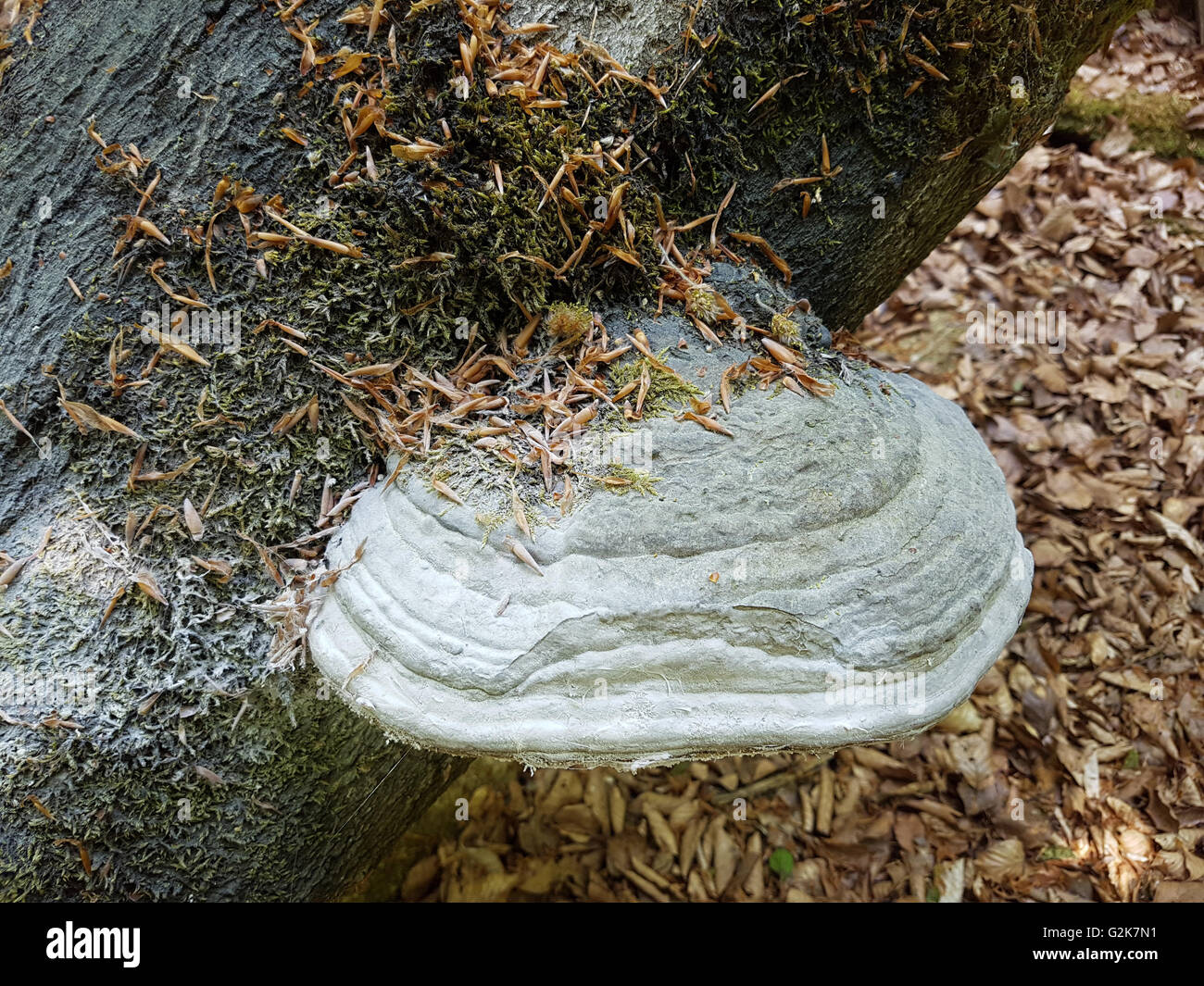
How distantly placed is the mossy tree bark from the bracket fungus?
0.45 meters

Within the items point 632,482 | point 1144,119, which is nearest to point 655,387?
point 632,482

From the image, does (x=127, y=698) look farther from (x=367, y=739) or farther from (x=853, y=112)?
(x=853, y=112)

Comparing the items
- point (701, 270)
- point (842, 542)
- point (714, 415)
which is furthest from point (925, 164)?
point (842, 542)

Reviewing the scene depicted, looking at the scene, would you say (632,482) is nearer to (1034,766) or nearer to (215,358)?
(215,358)

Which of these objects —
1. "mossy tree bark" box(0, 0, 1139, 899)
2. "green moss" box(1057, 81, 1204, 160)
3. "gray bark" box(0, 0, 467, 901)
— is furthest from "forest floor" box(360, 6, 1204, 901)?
"mossy tree bark" box(0, 0, 1139, 899)

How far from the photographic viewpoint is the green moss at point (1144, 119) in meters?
5.53

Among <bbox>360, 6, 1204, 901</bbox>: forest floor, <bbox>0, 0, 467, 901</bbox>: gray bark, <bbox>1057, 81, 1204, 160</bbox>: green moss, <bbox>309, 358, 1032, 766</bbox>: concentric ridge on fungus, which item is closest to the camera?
<bbox>309, 358, 1032, 766</bbox>: concentric ridge on fungus

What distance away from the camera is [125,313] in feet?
6.55

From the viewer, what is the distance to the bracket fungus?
5.61 ft

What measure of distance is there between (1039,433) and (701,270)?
306 centimetres

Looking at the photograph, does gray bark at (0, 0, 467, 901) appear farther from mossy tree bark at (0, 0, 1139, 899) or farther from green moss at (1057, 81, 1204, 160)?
green moss at (1057, 81, 1204, 160)

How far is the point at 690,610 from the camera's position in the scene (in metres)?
1.70

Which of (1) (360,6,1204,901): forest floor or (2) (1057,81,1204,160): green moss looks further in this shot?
(2) (1057,81,1204,160): green moss

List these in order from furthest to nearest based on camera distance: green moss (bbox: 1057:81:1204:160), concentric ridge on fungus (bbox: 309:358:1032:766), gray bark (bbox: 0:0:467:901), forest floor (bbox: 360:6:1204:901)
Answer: green moss (bbox: 1057:81:1204:160), forest floor (bbox: 360:6:1204:901), gray bark (bbox: 0:0:467:901), concentric ridge on fungus (bbox: 309:358:1032:766)
